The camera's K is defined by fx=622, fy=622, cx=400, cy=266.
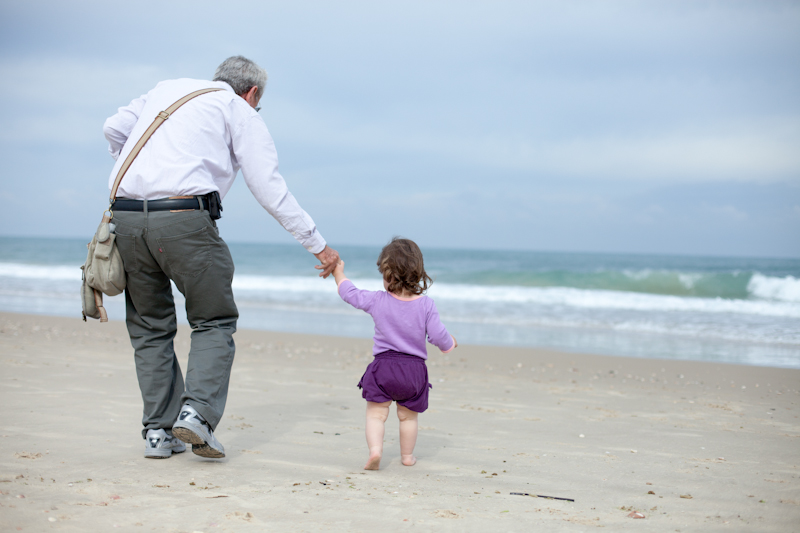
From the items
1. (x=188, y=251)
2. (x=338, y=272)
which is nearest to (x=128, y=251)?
(x=188, y=251)

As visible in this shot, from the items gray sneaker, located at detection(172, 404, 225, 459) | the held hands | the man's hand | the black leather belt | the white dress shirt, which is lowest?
gray sneaker, located at detection(172, 404, 225, 459)

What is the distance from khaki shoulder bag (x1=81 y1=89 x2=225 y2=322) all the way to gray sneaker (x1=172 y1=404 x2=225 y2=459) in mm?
612

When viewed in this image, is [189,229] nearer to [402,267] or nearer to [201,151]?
[201,151]

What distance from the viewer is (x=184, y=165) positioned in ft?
8.80

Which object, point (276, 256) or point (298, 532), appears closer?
point (298, 532)

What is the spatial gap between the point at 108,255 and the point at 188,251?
0.37 metres

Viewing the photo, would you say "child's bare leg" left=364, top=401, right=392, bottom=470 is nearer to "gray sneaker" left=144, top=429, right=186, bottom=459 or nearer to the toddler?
the toddler

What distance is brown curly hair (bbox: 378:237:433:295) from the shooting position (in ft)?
9.83

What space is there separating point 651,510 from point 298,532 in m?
1.39

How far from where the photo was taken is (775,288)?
19.1m

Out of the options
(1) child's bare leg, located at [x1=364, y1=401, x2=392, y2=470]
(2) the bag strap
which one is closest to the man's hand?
(1) child's bare leg, located at [x1=364, y1=401, x2=392, y2=470]

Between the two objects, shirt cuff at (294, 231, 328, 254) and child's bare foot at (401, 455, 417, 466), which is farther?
child's bare foot at (401, 455, 417, 466)

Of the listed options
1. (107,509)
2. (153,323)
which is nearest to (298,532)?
(107,509)

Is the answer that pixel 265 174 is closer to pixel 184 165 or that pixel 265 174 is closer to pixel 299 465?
pixel 184 165
